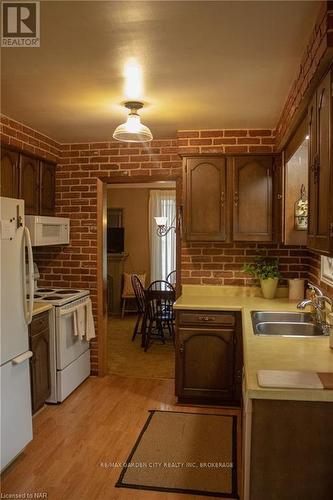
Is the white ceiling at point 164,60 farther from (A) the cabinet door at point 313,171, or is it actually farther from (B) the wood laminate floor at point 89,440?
(B) the wood laminate floor at point 89,440

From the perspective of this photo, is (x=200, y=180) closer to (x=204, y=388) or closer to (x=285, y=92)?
(x=285, y=92)

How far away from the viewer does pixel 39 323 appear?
3186 mm

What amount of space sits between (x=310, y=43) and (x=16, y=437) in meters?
2.74

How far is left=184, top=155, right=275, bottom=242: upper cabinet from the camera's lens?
347cm

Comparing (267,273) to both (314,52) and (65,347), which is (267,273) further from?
(314,52)

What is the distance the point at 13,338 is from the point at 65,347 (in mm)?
1085

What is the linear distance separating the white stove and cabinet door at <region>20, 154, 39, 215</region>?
0.77 m

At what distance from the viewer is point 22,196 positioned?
340 centimetres

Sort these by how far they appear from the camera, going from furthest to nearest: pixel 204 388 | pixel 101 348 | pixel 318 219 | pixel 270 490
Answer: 1. pixel 101 348
2. pixel 204 388
3. pixel 318 219
4. pixel 270 490

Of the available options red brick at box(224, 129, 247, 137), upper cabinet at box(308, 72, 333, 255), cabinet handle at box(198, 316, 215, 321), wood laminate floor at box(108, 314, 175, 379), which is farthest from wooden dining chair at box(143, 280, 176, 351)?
upper cabinet at box(308, 72, 333, 255)

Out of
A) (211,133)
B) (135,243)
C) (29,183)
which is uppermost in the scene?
(211,133)

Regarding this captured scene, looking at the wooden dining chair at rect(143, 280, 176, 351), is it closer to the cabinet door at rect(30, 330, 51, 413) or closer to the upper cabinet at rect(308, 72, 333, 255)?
the cabinet door at rect(30, 330, 51, 413)

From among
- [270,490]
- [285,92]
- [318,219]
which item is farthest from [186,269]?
[270,490]

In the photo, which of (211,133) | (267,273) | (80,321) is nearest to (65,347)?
(80,321)
